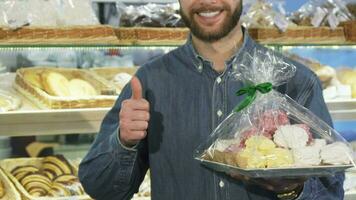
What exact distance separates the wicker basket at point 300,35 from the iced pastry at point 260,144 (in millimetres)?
1189

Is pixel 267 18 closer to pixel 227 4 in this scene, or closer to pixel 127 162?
pixel 227 4

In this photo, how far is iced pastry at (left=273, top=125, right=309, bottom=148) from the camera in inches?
Answer: 61.4

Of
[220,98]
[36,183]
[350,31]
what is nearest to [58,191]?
[36,183]

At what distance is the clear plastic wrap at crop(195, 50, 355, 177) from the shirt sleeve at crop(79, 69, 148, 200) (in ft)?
0.67

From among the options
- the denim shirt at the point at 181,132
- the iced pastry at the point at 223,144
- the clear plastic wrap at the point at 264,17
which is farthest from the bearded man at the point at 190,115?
the clear plastic wrap at the point at 264,17

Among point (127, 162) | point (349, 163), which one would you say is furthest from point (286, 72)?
point (127, 162)

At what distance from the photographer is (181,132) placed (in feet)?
5.99

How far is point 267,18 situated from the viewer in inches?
109

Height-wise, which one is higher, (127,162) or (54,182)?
(127,162)

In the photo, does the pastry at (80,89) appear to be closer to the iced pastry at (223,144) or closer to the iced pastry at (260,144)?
the iced pastry at (223,144)

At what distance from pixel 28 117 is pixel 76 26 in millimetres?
403

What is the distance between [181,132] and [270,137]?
32 cm

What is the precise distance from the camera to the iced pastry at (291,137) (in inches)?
61.4

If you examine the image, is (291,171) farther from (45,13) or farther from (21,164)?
(21,164)
